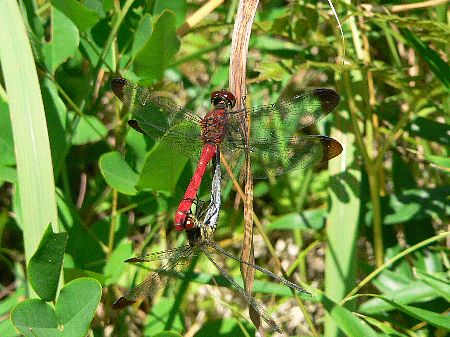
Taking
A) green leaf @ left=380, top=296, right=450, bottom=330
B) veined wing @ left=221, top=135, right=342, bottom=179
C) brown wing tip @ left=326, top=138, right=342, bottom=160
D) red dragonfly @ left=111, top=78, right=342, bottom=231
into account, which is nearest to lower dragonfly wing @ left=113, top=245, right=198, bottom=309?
red dragonfly @ left=111, top=78, right=342, bottom=231

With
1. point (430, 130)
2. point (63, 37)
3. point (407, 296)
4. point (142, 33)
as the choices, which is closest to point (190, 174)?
point (142, 33)

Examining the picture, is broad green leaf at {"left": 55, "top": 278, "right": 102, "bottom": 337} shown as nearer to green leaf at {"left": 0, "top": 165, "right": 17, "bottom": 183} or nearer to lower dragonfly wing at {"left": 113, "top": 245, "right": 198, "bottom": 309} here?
lower dragonfly wing at {"left": 113, "top": 245, "right": 198, "bottom": 309}

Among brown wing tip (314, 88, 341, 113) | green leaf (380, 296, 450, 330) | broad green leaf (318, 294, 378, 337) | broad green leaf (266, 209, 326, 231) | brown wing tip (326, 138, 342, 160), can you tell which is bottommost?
broad green leaf (266, 209, 326, 231)

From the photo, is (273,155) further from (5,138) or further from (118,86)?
(5,138)

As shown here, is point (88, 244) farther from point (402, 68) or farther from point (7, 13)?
point (402, 68)

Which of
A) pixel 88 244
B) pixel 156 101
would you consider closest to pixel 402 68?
pixel 156 101

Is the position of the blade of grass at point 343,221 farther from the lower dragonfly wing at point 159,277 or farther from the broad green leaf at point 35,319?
the broad green leaf at point 35,319
